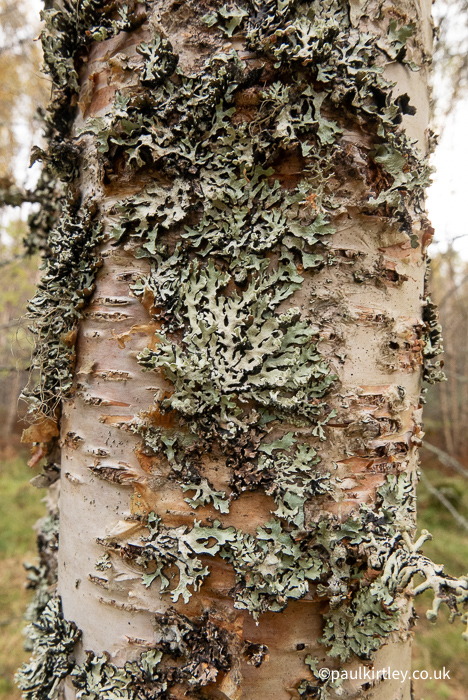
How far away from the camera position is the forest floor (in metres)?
3.52

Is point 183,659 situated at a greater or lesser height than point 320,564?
lesser

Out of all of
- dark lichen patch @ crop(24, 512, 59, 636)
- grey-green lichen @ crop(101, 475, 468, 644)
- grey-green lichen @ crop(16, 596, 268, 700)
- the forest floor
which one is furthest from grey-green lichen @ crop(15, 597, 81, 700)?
the forest floor

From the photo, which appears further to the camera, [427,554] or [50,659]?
[427,554]

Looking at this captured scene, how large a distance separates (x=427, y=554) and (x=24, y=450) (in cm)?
873

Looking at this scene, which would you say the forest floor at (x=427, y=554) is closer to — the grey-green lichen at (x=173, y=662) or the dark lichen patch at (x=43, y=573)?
the dark lichen patch at (x=43, y=573)

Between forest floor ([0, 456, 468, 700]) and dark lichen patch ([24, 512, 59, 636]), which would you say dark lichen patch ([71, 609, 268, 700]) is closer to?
dark lichen patch ([24, 512, 59, 636])

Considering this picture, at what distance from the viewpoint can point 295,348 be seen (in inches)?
38.1

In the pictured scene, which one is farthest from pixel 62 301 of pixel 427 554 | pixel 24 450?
pixel 24 450

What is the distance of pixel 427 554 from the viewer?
5129 millimetres

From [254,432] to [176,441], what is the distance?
0.62ft

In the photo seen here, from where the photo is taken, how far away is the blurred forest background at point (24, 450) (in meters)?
2.70

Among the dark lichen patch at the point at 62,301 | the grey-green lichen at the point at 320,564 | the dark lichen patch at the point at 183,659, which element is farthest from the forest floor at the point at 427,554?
the dark lichen patch at the point at 62,301

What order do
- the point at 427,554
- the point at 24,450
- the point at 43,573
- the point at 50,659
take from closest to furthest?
1. the point at 50,659
2. the point at 43,573
3. the point at 427,554
4. the point at 24,450

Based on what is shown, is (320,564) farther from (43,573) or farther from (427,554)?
(427,554)
